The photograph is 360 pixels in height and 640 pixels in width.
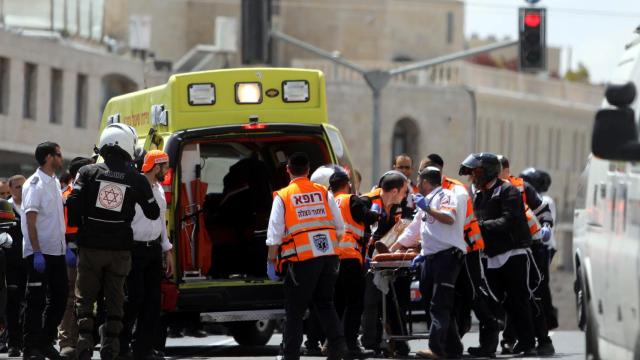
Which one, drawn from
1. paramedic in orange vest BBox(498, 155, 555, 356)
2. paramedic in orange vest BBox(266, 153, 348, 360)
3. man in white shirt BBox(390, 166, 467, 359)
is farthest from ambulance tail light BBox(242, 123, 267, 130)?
paramedic in orange vest BBox(266, 153, 348, 360)

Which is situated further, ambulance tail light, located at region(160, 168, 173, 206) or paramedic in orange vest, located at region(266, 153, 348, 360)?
ambulance tail light, located at region(160, 168, 173, 206)

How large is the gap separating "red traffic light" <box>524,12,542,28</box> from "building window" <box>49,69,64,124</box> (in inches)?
1019

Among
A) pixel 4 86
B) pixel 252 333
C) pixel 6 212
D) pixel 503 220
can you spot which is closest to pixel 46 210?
pixel 6 212

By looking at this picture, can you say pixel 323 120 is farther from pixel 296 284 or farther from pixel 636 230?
pixel 636 230

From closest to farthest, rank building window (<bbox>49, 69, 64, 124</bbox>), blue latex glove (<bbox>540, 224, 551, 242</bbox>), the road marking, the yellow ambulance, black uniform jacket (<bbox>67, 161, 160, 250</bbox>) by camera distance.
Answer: black uniform jacket (<bbox>67, 161, 160, 250</bbox>), the yellow ambulance, blue latex glove (<bbox>540, 224, 551, 242</bbox>), the road marking, building window (<bbox>49, 69, 64, 124</bbox>)

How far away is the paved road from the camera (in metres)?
20.8

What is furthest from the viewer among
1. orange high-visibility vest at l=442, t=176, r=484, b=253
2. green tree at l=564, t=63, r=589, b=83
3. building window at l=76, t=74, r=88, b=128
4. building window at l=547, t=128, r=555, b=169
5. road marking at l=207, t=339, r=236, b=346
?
green tree at l=564, t=63, r=589, b=83

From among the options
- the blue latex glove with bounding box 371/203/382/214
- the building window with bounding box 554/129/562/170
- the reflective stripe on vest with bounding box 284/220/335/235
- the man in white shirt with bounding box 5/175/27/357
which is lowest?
the building window with bounding box 554/129/562/170

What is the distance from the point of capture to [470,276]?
19.2m

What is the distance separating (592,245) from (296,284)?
12.3 ft

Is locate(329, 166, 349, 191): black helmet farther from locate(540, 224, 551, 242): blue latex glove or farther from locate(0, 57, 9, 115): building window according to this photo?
locate(0, 57, 9, 115): building window

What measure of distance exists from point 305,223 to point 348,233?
1454 mm

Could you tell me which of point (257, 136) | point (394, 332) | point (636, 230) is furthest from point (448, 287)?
point (636, 230)

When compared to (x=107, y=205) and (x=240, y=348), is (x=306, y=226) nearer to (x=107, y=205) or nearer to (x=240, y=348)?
(x=107, y=205)
